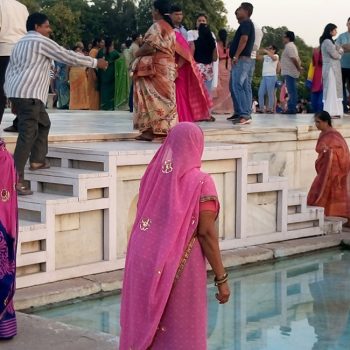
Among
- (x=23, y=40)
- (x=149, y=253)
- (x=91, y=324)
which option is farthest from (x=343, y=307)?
(x=23, y=40)

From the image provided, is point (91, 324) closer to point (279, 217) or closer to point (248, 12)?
point (279, 217)

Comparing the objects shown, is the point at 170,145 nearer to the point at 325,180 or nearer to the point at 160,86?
the point at 160,86

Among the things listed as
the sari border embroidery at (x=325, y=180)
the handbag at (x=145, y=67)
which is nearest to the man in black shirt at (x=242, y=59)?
the sari border embroidery at (x=325, y=180)

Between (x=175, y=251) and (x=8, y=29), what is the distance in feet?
15.3

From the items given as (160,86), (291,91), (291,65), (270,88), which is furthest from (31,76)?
(270,88)

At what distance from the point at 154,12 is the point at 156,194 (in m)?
4.74

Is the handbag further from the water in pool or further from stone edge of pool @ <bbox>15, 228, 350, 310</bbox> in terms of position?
the water in pool

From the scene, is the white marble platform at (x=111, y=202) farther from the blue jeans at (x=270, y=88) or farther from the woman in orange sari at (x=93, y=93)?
the woman in orange sari at (x=93, y=93)

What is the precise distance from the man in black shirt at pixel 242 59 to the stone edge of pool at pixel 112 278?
2619 mm

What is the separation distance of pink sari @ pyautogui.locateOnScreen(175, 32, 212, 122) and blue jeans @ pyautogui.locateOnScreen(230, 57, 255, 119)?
5.51 ft

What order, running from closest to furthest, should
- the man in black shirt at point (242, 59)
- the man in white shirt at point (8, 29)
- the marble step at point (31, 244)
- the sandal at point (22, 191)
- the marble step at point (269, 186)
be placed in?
1. the marble step at point (31, 244)
2. the sandal at point (22, 191)
3. the man in white shirt at point (8, 29)
4. the marble step at point (269, 186)
5. the man in black shirt at point (242, 59)

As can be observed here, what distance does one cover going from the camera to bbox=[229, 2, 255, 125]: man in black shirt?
35.2 feet

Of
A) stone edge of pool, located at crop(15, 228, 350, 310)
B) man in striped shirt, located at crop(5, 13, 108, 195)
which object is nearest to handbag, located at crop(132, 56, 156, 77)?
man in striped shirt, located at crop(5, 13, 108, 195)

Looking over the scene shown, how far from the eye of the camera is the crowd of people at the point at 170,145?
3.91 metres
